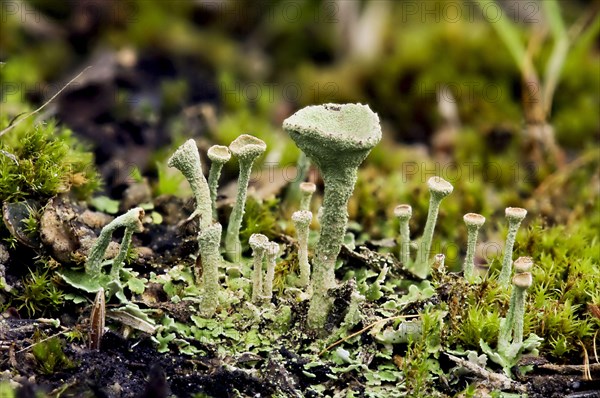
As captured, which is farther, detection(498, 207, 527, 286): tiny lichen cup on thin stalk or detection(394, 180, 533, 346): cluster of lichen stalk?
detection(498, 207, 527, 286): tiny lichen cup on thin stalk

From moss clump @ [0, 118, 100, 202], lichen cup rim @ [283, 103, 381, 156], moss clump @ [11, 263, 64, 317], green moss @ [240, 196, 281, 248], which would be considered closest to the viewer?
lichen cup rim @ [283, 103, 381, 156]

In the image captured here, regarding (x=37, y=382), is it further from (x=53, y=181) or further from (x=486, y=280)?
(x=486, y=280)

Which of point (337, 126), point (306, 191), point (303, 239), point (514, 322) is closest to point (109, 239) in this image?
point (303, 239)

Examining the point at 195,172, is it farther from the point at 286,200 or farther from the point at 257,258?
the point at 286,200

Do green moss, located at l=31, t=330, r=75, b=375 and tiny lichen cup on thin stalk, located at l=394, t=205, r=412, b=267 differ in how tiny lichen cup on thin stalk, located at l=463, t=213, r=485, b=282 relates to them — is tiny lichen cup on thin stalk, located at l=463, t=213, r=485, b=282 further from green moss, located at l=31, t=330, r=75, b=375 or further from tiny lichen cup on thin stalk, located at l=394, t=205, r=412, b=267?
green moss, located at l=31, t=330, r=75, b=375

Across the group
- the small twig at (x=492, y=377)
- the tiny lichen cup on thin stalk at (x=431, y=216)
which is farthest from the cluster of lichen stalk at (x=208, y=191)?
the small twig at (x=492, y=377)

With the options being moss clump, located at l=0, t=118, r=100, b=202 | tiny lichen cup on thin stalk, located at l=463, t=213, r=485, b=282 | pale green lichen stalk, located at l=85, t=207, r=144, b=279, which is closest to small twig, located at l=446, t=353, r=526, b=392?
tiny lichen cup on thin stalk, located at l=463, t=213, r=485, b=282
